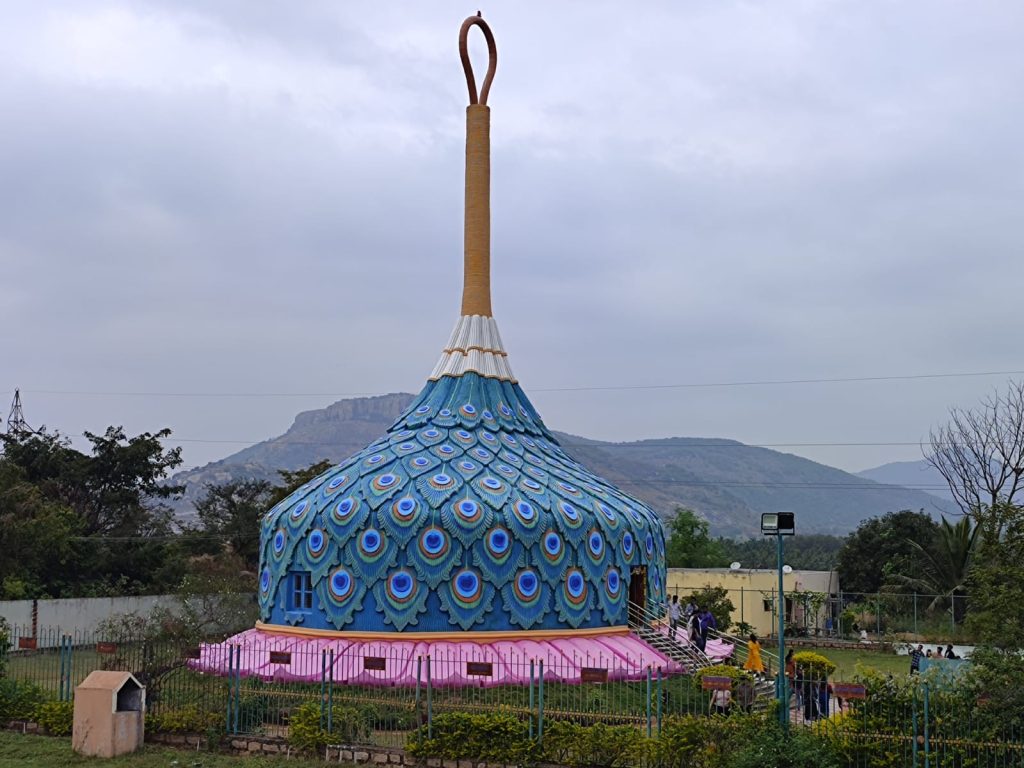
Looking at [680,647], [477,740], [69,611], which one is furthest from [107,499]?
[477,740]

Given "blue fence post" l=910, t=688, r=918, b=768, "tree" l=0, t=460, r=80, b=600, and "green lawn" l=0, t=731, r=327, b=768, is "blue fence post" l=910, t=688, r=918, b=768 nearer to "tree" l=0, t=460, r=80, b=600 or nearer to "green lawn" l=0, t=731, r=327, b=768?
"green lawn" l=0, t=731, r=327, b=768

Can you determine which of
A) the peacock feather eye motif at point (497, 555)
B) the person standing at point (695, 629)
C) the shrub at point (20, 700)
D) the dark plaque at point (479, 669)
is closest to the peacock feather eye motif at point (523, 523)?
the peacock feather eye motif at point (497, 555)

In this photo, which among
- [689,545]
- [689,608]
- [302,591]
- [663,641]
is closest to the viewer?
[302,591]

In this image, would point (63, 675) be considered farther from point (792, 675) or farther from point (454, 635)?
point (792, 675)

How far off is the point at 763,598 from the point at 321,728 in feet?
90.6

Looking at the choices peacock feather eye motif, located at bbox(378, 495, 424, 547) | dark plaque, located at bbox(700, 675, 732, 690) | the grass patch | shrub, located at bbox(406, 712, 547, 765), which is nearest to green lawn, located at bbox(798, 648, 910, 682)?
the grass patch

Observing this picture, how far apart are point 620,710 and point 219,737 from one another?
6.13m

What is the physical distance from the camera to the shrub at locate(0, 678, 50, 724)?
61.0ft

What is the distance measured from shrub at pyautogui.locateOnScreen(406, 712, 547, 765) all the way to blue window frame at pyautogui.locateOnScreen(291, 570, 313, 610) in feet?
30.0

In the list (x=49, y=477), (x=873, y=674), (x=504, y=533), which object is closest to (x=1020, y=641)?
(x=873, y=674)

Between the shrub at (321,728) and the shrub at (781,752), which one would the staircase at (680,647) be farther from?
the shrub at (321,728)

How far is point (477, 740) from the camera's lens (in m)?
16.0

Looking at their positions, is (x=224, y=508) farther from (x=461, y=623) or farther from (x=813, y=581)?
(x=461, y=623)

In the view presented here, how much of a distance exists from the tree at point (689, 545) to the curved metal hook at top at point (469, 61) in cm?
3251
